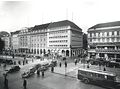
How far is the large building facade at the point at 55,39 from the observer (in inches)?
2154

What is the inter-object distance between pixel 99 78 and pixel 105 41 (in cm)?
2906

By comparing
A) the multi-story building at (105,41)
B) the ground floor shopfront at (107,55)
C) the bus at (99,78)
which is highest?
the multi-story building at (105,41)

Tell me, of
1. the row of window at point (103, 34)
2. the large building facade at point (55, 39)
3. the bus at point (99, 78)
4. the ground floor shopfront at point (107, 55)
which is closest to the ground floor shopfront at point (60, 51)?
the large building facade at point (55, 39)

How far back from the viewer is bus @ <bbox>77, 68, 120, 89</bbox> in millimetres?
16219

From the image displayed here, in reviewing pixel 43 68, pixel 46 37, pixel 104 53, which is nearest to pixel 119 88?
pixel 43 68

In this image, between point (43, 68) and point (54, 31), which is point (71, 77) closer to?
point (43, 68)

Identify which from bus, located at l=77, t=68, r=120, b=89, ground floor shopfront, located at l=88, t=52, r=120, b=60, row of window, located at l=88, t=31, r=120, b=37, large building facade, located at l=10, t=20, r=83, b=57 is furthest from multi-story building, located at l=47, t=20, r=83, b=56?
bus, located at l=77, t=68, r=120, b=89

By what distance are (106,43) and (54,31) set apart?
2787 cm

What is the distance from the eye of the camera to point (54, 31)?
5969cm

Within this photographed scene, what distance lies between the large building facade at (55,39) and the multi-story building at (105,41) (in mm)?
10665

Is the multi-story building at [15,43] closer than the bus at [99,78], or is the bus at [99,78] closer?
the bus at [99,78]

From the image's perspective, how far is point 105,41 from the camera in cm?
4341

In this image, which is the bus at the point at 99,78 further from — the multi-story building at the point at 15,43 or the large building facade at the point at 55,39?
the multi-story building at the point at 15,43

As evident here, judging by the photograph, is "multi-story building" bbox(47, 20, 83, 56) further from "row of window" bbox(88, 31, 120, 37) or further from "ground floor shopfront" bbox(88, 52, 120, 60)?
"ground floor shopfront" bbox(88, 52, 120, 60)
